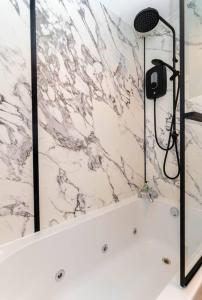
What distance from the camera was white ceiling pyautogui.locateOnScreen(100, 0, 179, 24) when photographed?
5.50 ft

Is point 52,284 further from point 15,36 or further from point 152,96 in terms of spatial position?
point 152,96

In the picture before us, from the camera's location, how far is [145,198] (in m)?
2.07

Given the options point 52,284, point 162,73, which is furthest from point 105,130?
point 52,284

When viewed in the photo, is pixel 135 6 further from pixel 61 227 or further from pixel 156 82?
pixel 61 227

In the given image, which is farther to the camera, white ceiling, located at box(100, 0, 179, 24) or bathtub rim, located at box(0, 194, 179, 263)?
white ceiling, located at box(100, 0, 179, 24)

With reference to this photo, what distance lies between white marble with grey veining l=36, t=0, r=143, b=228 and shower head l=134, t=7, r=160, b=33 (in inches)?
9.0

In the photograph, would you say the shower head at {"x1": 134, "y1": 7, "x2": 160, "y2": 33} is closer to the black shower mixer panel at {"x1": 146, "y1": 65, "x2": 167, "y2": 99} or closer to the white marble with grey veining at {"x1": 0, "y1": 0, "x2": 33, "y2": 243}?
the black shower mixer panel at {"x1": 146, "y1": 65, "x2": 167, "y2": 99}

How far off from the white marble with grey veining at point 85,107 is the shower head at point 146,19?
0.23 metres

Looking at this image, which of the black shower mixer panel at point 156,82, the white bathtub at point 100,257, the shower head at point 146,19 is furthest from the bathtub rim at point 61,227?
the shower head at point 146,19

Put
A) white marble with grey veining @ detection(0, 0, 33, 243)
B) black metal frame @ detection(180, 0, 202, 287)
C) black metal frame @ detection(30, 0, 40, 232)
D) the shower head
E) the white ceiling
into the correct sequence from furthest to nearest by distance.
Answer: the white ceiling
the shower head
black metal frame @ detection(30, 0, 40, 232)
white marble with grey veining @ detection(0, 0, 33, 243)
black metal frame @ detection(180, 0, 202, 287)

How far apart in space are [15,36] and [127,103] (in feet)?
3.52

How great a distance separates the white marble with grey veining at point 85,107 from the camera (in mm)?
1361

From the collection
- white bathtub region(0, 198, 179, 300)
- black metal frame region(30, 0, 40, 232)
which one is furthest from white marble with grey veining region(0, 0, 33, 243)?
white bathtub region(0, 198, 179, 300)

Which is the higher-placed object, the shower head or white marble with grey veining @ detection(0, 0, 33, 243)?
the shower head
